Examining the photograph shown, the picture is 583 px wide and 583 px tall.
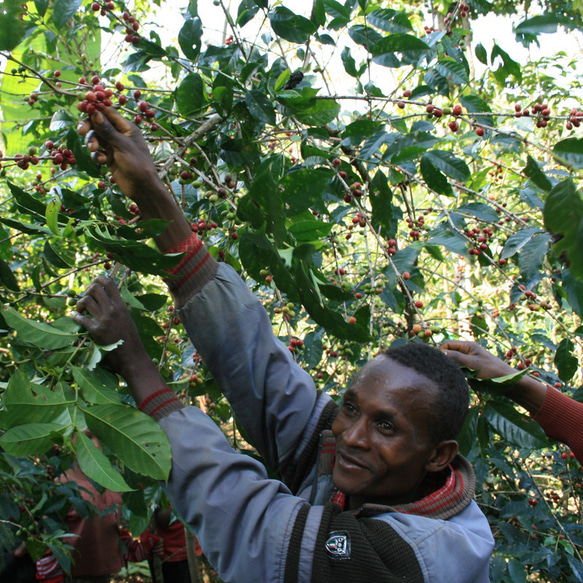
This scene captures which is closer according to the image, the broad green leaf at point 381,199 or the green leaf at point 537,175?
the green leaf at point 537,175

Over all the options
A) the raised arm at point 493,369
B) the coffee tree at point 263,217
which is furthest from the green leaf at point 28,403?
the raised arm at point 493,369

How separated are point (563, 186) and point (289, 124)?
1.53 m

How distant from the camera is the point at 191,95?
163 cm

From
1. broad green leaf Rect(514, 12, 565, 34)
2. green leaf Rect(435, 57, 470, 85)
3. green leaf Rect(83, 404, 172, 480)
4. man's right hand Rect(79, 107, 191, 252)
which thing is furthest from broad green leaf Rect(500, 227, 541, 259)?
green leaf Rect(83, 404, 172, 480)

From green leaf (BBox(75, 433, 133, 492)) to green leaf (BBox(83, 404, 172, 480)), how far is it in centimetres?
3

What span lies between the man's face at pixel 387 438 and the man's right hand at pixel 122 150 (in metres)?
0.66

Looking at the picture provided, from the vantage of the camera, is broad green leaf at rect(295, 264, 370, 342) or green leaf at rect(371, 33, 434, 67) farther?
green leaf at rect(371, 33, 434, 67)

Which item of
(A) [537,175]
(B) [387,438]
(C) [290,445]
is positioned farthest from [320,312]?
(A) [537,175]

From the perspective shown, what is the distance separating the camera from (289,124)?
2100 millimetres

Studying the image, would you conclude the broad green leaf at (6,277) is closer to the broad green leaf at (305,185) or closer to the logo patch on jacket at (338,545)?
the broad green leaf at (305,185)

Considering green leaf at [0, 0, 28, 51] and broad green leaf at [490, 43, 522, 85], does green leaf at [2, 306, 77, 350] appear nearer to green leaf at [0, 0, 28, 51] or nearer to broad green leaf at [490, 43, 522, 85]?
green leaf at [0, 0, 28, 51]

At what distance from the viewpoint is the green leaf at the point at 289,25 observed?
176 cm

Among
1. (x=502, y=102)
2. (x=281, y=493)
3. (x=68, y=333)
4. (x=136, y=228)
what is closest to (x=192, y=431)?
(x=281, y=493)

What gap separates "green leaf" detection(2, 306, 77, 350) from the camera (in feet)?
3.62
